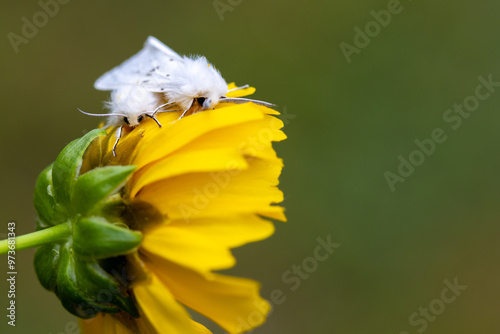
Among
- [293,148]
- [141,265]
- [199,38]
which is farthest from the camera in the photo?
[199,38]

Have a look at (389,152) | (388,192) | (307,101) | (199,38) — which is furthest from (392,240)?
(199,38)

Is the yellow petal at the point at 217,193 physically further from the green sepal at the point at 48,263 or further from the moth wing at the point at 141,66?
the moth wing at the point at 141,66

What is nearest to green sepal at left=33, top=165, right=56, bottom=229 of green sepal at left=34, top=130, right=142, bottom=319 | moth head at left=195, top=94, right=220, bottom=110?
green sepal at left=34, top=130, right=142, bottom=319

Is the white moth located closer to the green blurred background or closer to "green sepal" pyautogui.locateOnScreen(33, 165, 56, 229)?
"green sepal" pyautogui.locateOnScreen(33, 165, 56, 229)

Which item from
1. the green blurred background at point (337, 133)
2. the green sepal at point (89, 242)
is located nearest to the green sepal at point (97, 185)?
the green sepal at point (89, 242)

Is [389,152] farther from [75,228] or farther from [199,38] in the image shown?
[75,228]

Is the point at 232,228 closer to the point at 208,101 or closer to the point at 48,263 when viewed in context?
the point at 208,101

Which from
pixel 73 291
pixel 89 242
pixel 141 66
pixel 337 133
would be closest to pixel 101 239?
pixel 89 242
